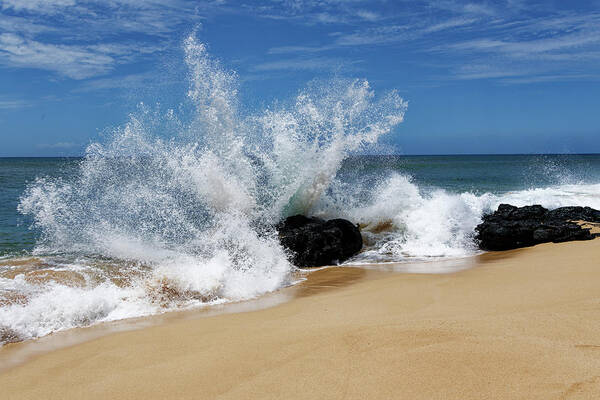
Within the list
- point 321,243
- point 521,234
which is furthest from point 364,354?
point 521,234

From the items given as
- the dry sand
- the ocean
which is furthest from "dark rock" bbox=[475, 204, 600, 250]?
the dry sand

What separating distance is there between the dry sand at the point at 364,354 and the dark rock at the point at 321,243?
3.47 metres

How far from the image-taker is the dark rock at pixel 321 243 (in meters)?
8.05

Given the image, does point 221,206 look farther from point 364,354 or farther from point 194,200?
point 364,354

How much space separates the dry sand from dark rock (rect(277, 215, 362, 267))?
11.4 ft

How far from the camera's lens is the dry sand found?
2357 millimetres

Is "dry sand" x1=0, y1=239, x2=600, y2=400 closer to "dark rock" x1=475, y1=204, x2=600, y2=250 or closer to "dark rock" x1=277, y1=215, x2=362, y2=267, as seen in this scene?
"dark rock" x1=277, y1=215, x2=362, y2=267

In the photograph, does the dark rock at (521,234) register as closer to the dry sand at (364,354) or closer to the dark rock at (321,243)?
the dark rock at (321,243)

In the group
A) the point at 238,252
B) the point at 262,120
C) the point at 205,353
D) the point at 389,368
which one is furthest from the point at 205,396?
the point at 262,120

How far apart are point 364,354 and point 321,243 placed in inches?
214

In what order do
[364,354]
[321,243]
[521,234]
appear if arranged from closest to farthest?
[364,354] → [321,243] → [521,234]

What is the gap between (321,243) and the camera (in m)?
8.20

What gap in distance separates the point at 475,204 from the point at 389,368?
39.5 ft

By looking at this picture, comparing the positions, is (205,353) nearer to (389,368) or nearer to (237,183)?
(389,368)
